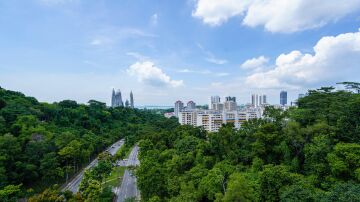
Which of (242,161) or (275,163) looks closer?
(275,163)

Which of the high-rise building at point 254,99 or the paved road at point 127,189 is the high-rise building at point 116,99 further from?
the paved road at point 127,189

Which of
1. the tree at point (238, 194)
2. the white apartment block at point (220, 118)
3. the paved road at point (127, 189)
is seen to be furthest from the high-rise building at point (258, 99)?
the tree at point (238, 194)

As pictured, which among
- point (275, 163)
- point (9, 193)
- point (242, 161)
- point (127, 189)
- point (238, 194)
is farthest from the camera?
point (127, 189)

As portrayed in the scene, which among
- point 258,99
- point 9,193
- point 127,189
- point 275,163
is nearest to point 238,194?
point 275,163

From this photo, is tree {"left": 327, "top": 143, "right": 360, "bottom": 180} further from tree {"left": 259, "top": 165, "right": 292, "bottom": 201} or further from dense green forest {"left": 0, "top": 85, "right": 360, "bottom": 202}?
tree {"left": 259, "top": 165, "right": 292, "bottom": 201}

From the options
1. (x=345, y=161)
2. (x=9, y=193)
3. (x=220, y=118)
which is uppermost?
(x=220, y=118)

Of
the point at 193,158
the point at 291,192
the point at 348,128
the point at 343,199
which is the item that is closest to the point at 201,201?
the point at 193,158

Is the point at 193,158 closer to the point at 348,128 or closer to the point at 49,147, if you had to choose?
the point at 348,128

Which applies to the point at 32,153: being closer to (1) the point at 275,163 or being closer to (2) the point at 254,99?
(1) the point at 275,163
